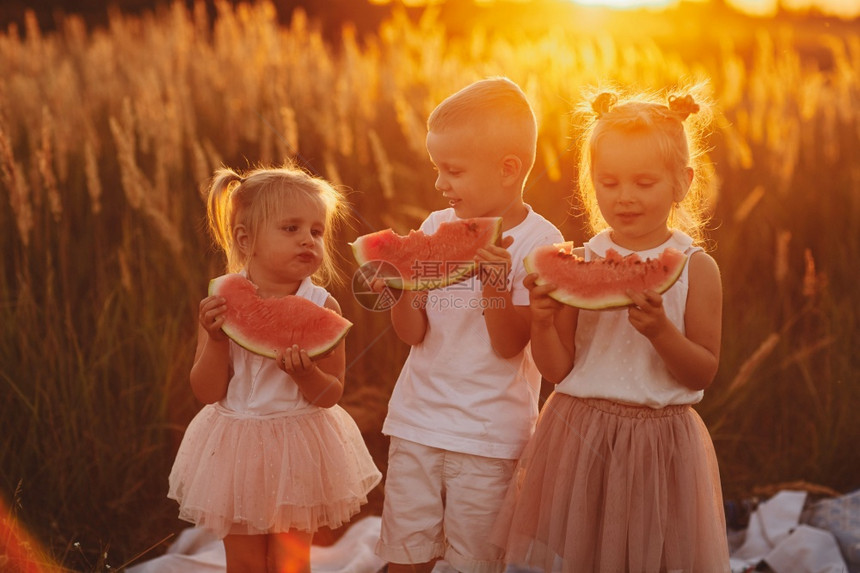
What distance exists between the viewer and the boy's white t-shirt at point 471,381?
2.62 meters

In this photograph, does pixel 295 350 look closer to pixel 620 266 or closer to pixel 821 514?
pixel 620 266

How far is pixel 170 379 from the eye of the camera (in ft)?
12.0

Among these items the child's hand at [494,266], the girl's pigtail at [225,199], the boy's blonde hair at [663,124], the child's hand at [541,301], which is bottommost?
the child's hand at [541,301]

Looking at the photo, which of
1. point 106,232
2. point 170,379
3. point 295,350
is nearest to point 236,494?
point 295,350

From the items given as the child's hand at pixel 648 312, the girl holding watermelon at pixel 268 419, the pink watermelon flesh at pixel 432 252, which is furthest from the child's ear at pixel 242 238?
the child's hand at pixel 648 312

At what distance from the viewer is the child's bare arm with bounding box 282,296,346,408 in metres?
2.44

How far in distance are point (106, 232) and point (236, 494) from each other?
2.56m

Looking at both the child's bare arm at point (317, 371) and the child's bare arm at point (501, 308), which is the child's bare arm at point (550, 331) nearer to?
the child's bare arm at point (501, 308)

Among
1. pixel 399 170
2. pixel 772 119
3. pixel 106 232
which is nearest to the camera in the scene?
pixel 106 232

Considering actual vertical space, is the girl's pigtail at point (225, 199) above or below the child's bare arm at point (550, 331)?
above

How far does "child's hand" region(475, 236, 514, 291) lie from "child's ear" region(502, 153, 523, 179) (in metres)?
0.26

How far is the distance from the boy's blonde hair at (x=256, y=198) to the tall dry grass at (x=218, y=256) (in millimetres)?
1130

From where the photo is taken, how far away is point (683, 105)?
8.11 ft

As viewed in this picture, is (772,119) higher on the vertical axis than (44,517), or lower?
higher
